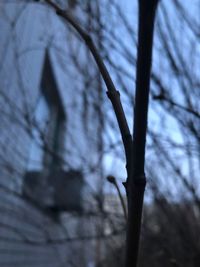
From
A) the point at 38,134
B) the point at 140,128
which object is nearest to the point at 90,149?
the point at 38,134

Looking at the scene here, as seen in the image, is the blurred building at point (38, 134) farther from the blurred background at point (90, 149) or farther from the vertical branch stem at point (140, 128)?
the vertical branch stem at point (140, 128)

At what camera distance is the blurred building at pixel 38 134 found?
3846mm

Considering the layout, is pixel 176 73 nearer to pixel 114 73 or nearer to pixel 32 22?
pixel 114 73

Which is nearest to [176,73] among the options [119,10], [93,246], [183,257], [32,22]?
[119,10]

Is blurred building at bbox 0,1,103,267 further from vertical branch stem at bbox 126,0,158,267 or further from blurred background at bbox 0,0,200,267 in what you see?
vertical branch stem at bbox 126,0,158,267

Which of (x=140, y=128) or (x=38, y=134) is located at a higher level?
(x=38, y=134)

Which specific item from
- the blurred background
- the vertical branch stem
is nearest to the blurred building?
the blurred background

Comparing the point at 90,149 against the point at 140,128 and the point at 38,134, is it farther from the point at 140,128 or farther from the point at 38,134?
the point at 140,128

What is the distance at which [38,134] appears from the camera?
3.86 m

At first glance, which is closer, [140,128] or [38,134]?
[140,128]

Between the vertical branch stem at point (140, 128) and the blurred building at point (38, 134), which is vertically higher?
the blurred building at point (38, 134)

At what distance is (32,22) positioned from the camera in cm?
459

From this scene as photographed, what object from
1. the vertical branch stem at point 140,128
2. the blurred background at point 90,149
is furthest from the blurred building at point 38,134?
the vertical branch stem at point 140,128

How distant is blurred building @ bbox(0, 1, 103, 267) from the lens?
385 centimetres
